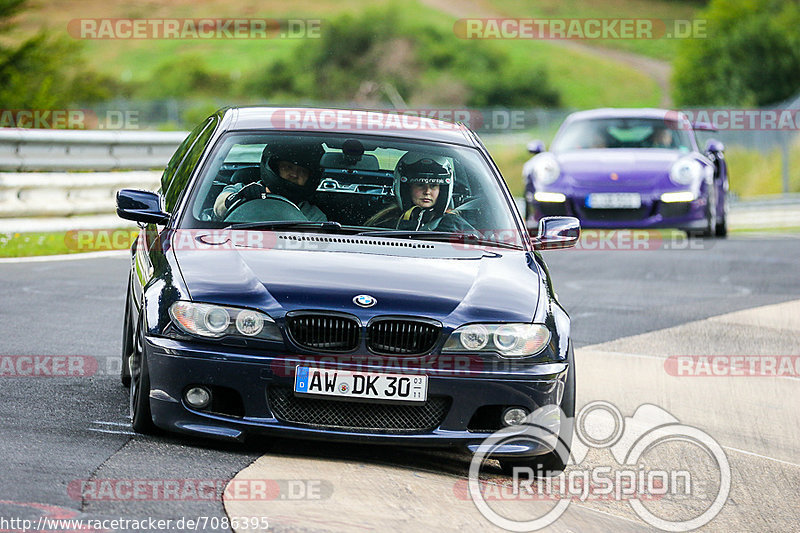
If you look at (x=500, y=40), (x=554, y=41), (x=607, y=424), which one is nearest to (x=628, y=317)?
(x=607, y=424)

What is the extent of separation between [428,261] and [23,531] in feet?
7.78

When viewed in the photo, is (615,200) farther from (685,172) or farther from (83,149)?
(83,149)

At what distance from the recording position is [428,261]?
6.23m

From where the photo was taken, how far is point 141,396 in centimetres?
586

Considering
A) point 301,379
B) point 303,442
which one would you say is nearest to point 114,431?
point 303,442

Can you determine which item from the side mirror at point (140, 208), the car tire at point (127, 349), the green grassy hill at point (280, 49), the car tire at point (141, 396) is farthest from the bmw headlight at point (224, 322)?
the green grassy hill at point (280, 49)

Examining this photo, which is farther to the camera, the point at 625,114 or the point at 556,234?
the point at 625,114

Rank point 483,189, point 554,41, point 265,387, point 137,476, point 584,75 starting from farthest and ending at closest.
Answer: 1. point 554,41
2. point 584,75
3. point 483,189
4. point 265,387
5. point 137,476

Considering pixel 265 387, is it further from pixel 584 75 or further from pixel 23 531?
pixel 584 75

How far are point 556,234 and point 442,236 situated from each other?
2.53ft

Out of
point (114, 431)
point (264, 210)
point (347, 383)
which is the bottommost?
point (114, 431)

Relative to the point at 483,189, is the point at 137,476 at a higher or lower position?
lower

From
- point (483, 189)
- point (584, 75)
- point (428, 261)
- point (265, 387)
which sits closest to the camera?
point (265, 387)

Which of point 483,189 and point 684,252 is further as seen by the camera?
point 684,252
